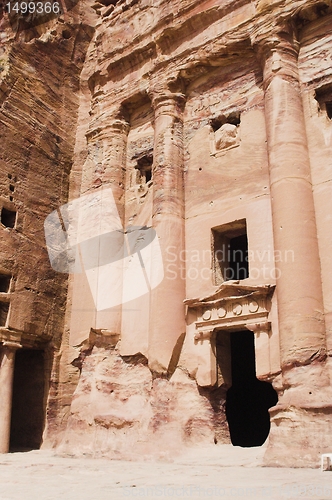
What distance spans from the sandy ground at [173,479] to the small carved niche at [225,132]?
5.99m

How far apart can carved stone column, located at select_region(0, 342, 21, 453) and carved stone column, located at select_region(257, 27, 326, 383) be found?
19.2 ft

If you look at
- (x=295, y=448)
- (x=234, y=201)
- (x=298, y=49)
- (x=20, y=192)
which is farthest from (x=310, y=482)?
(x=20, y=192)

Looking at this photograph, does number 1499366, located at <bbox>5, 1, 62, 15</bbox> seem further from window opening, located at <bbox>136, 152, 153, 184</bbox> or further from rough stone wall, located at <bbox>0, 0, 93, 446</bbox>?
window opening, located at <bbox>136, 152, 153, 184</bbox>

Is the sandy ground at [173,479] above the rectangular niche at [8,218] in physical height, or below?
below

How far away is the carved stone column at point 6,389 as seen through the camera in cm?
1059

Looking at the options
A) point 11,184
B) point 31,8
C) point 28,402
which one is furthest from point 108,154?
point 28,402

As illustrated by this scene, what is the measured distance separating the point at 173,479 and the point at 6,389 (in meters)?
5.80

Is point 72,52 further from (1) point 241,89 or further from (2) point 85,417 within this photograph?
(2) point 85,417

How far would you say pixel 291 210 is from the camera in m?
9.05

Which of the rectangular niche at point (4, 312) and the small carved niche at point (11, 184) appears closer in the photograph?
the rectangular niche at point (4, 312)

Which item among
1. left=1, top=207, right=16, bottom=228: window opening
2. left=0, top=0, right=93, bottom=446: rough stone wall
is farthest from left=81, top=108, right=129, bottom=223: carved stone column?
left=1, top=207, right=16, bottom=228: window opening

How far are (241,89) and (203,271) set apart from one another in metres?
4.17

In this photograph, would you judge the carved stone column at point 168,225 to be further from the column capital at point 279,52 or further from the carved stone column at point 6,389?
the carved stone column at point 6,389

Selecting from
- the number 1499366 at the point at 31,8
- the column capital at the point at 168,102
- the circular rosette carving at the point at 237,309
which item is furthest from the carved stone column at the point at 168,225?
the number 1499366 at the point at 31,8
